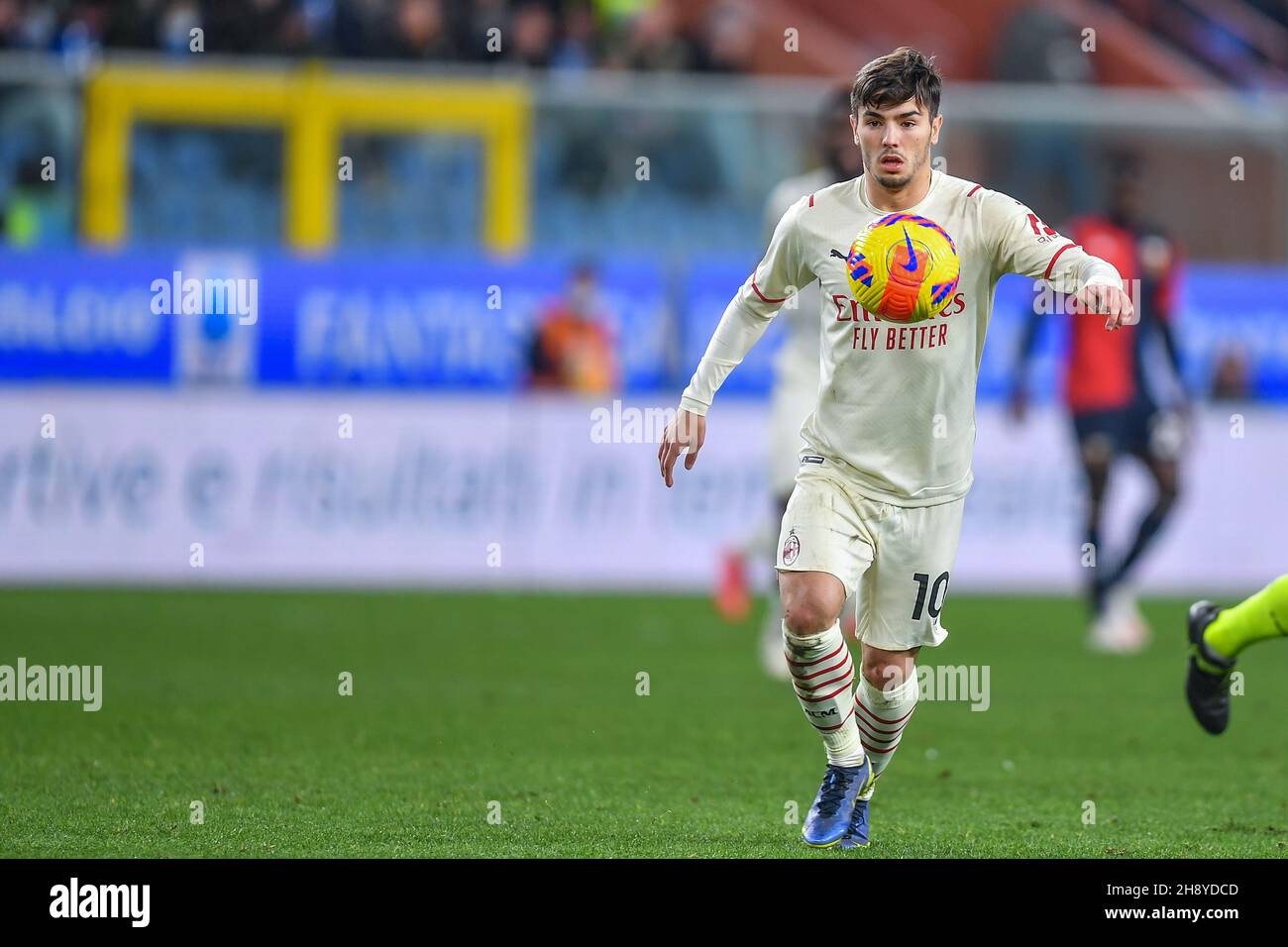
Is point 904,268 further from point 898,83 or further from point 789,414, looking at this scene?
point 789,414

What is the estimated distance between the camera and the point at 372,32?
18000mm

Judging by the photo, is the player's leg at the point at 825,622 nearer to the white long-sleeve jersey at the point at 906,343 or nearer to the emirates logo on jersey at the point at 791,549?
the emirates logo on jersey at the point at 791,549

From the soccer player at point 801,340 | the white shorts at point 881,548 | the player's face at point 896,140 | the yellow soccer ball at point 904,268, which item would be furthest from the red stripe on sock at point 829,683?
the soccer player at point 801,340

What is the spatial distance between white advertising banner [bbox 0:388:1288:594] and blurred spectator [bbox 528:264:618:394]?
1.28 ft

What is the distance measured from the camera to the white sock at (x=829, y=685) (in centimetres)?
621

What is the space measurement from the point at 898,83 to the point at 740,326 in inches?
35.9

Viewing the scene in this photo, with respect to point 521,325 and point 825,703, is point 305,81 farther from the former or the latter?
point 825,703

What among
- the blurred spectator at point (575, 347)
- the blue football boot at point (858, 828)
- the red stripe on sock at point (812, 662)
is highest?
the blurred spectator at point (575, 347)

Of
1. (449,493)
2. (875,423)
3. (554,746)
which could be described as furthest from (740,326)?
(449,493)

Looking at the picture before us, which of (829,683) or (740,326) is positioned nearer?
(829,683)

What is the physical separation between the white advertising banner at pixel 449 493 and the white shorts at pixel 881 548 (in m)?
8.49
